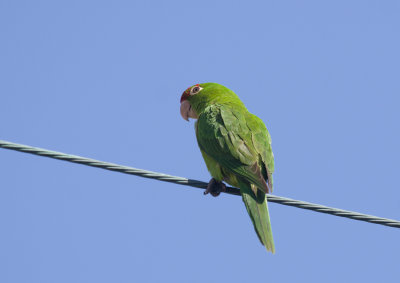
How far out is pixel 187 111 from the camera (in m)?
8.05

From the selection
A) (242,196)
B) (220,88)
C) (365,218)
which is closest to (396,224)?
(365,218)

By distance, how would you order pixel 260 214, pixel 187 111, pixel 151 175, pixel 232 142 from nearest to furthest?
pixel 151 175 < pixel 260 214 < pixel 232 142 < pixel 187 111

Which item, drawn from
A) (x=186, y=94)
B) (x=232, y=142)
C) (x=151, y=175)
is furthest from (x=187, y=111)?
(x=151, y=175)

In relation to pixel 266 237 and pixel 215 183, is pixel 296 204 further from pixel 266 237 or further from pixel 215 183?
pixel 215 183

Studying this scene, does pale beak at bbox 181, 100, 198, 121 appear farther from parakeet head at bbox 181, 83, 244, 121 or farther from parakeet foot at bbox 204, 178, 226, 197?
parakeet foot at bbox 204, 178, 226, 197

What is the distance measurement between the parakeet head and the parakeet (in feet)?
1.28

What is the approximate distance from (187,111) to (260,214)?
3069mm

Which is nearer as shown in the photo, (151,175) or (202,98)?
(151,175)

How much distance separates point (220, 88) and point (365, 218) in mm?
3835

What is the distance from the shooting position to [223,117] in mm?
6223

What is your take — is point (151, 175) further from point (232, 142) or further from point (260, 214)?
point (232, 142)

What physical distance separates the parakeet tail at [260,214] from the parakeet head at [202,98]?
75.8 inches

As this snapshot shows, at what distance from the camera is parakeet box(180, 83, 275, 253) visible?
534cm

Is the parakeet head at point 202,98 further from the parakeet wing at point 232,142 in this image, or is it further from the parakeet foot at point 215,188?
the parakeet foot at point 215,188
